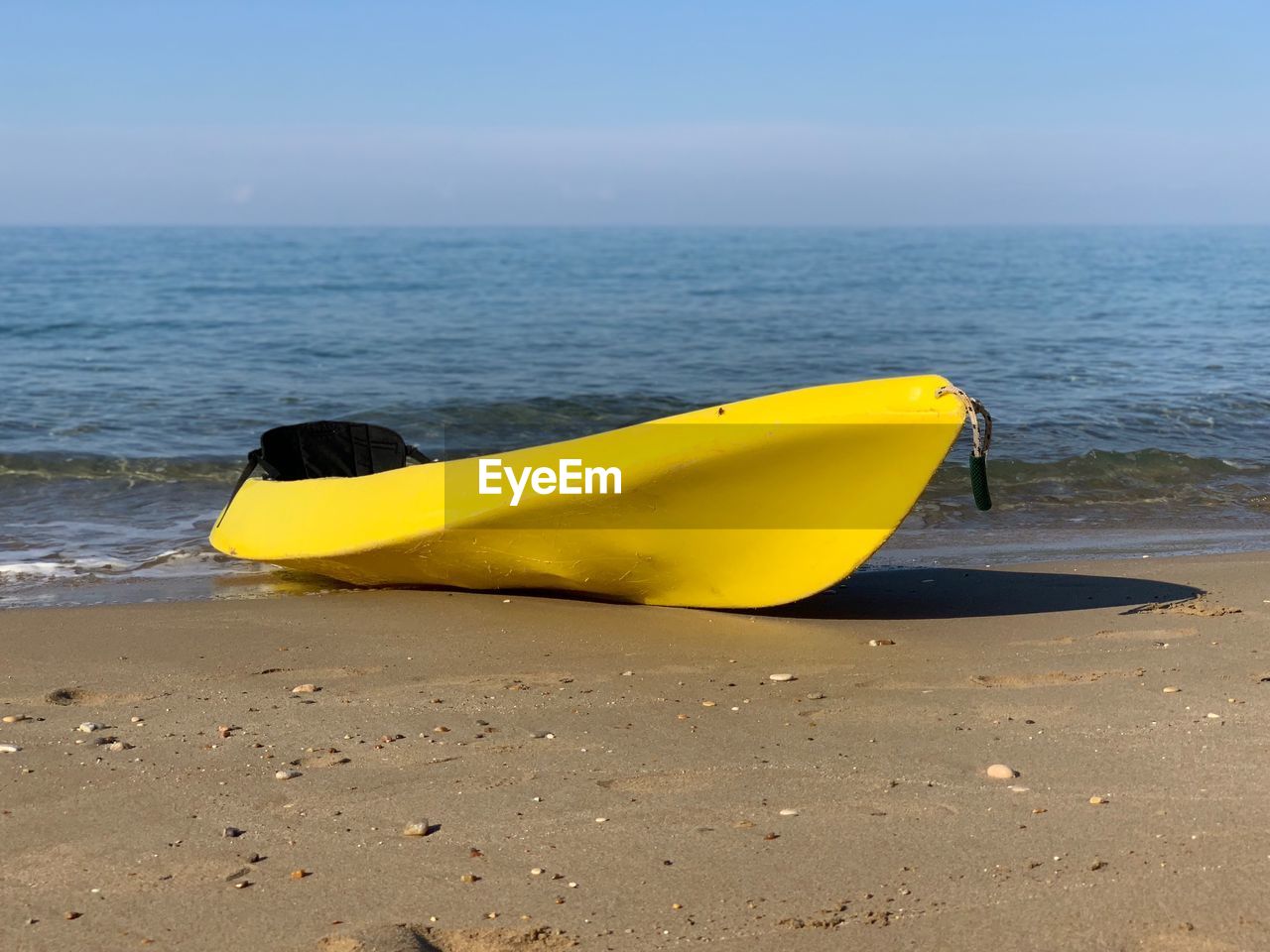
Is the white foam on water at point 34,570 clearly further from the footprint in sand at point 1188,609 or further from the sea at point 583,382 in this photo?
the footprint in sand at point 1188,609

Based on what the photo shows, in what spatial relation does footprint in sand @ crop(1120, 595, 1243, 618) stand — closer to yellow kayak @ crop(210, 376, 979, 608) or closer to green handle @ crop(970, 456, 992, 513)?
green handle @ crop(970, 456, 992, 513)

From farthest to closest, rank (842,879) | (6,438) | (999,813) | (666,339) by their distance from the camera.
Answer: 1. (666,339)
2. (6,438)
3. (999,813)
4. (842,879)

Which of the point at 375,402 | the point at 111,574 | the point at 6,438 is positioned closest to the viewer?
the point at 111,574

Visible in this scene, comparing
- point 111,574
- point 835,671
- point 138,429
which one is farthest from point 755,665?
point 138,429

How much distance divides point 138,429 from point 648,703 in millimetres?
8352

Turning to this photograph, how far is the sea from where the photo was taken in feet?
23.7

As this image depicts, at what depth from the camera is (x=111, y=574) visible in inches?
247

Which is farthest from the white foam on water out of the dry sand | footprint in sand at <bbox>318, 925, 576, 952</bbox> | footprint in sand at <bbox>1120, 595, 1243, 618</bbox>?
footprint in sand at <bbox>1120, 595, 1243, 618</bbox>

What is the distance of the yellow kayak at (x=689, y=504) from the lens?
182 inches

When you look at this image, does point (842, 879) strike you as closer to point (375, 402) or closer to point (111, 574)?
point (111, 574)

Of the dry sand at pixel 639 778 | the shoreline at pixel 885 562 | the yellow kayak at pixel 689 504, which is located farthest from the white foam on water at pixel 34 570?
the yellow kayak at pixel 689 504

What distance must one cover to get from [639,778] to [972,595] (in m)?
2.62

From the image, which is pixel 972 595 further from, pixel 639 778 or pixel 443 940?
pixel 443 940

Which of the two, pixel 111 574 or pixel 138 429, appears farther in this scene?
pixel 138 429
